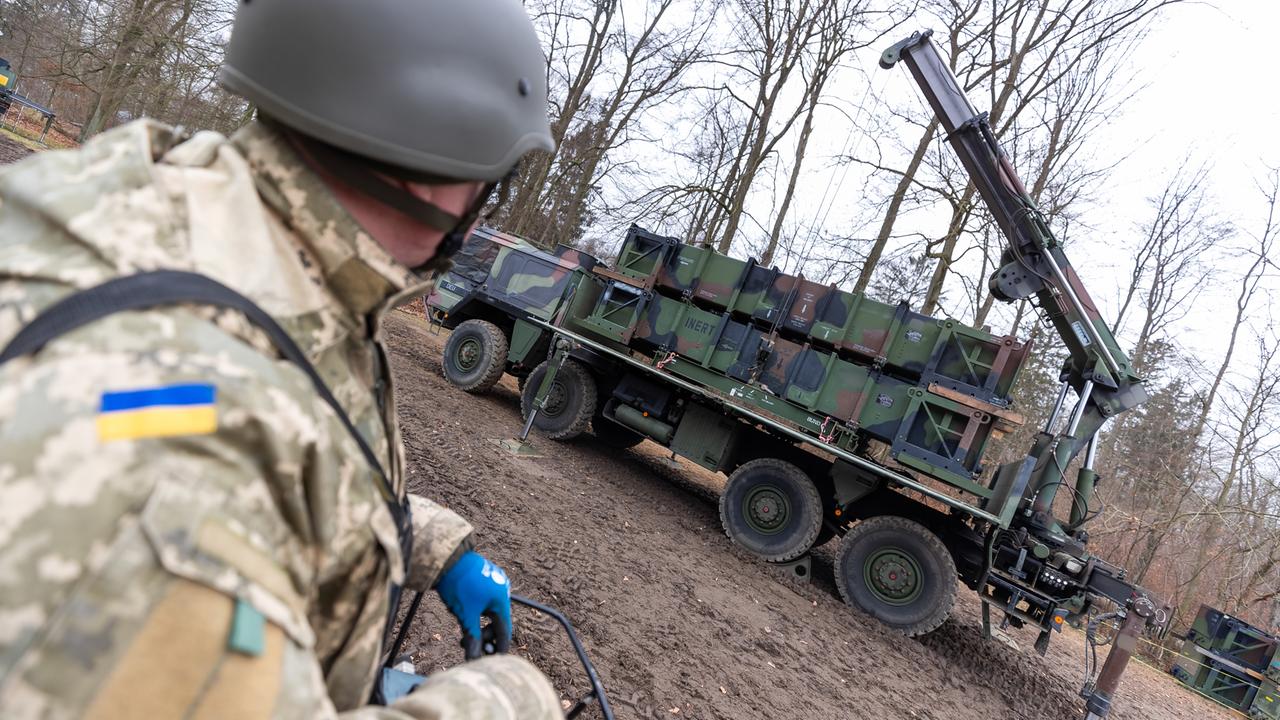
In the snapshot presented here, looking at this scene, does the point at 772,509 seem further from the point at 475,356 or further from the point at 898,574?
the point at 475,356

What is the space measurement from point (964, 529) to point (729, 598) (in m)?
2.63

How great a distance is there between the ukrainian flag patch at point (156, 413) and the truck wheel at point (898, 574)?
680 centimetres

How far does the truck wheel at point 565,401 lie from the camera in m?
9.16

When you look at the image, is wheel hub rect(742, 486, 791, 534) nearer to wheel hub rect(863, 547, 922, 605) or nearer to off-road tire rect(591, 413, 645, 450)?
wheel hub rect(863, 547, 922, 605)

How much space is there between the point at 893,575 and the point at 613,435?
16.1ft

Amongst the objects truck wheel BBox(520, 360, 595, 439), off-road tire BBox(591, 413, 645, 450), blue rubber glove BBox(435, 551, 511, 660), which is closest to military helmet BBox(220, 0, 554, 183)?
blue rubber glove BBox(435, 551, 511, 660)

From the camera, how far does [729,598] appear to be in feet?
19.3

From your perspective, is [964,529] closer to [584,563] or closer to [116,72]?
[584,563]

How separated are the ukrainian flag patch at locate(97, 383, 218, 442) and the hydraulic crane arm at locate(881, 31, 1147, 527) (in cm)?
743

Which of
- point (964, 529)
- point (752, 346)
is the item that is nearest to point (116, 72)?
point (752, 346)

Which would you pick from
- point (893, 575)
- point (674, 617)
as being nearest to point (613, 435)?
point (893, 575)

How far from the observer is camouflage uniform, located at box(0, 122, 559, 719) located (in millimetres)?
565

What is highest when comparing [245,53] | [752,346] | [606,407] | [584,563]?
[752,346]

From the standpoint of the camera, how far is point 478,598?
1460 millimetres
